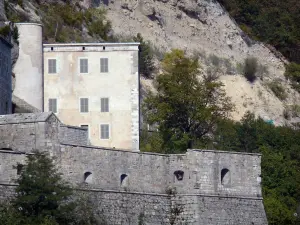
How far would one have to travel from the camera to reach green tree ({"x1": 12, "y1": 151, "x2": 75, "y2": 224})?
6072 cm

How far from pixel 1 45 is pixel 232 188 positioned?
13.1 m

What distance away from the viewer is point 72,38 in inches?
3910

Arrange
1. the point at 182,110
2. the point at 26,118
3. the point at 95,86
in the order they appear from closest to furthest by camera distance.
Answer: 1. the point at 26,118
2. the point at 95,86
3. the point at 182,110

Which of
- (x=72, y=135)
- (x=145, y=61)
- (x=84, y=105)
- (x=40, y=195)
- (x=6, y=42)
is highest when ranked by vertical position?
(x=145, y=61)

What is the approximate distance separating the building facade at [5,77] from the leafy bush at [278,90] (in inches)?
1945

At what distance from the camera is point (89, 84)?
8300cm

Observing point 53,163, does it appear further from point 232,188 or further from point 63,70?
point 63,70

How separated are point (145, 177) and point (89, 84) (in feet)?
55.5

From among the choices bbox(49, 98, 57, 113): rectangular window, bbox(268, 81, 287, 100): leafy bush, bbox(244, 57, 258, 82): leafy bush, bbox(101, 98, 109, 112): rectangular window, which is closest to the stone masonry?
bbox(101, 98, 109, 112): rectangular window

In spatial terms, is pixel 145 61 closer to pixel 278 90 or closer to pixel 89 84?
pixel 278 90

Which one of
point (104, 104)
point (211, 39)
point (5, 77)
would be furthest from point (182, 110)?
point (211, 39)

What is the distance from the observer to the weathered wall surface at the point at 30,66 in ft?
265

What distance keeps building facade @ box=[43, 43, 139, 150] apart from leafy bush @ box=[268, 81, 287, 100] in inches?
1484

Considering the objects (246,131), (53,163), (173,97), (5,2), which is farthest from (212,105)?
(53,163)
